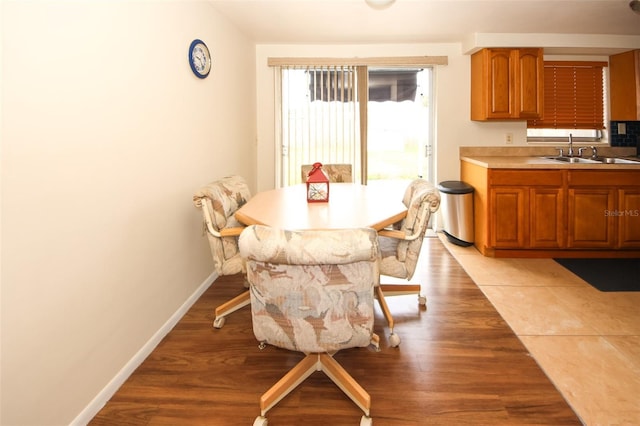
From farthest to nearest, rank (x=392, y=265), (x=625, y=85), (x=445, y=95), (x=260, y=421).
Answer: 1. (x=445, y=95)
2. (x=625, y=85)
3. (x=392, y=265)
4. (x=260, y=421)

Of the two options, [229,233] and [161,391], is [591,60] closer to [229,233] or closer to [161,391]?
[229,233]

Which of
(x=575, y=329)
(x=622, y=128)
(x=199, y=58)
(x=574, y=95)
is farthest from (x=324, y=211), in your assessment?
(x=622, y=128)

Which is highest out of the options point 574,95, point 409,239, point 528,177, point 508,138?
point 574,95

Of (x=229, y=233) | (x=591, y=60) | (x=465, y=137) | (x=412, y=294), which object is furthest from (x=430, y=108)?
(x=229, y=233)

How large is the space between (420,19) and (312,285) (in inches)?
128

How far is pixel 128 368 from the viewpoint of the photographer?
7.45ft

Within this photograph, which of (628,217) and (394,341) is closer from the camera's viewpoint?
(394,341)

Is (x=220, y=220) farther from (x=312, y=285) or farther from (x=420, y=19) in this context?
(x=420, y=19)

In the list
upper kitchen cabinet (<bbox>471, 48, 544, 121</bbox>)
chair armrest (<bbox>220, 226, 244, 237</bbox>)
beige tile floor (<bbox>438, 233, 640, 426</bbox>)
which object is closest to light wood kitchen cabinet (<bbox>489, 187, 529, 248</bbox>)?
beige tile floor (<bbox>438, 233, 640, 426</bbox>)

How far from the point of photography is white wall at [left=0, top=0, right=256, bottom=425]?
1509 mm

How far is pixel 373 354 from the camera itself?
2490 millimetres

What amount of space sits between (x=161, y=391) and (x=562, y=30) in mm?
4700

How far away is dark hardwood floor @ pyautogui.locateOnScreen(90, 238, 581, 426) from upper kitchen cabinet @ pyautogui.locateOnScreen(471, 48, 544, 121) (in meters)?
2.48

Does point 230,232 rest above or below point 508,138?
below
